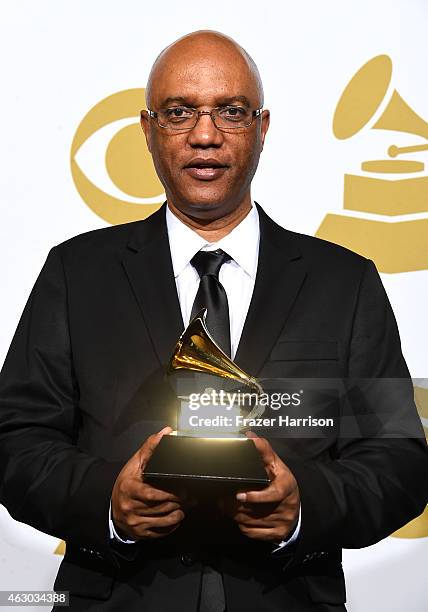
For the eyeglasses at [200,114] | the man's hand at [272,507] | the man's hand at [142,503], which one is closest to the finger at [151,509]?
the man's hand at [142,503]

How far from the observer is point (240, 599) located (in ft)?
5.64

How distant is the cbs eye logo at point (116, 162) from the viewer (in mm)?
2803

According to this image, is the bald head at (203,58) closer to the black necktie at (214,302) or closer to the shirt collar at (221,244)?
the shirt collar at (221,244)

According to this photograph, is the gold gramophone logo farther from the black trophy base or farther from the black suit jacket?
the black trophy base

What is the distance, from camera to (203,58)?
1944mm

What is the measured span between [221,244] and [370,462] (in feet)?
1.72

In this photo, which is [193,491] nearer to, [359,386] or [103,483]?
[103,483]

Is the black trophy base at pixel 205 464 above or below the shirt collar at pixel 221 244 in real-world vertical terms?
below

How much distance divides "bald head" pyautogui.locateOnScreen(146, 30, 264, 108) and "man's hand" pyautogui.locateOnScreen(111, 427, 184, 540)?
77 centimetres

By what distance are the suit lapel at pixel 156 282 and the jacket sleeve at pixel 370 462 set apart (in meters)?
0.34

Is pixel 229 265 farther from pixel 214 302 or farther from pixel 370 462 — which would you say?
pixel 370 462

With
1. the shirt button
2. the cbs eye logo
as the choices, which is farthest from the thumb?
the cbs eye logo

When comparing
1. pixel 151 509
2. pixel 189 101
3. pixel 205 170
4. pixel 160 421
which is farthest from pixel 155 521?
pixel 189 101

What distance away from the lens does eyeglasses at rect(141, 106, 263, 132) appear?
6.29 ft
